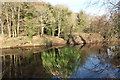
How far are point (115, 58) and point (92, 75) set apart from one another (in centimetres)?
154

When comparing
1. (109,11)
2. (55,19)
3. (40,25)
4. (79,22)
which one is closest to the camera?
(109,11)

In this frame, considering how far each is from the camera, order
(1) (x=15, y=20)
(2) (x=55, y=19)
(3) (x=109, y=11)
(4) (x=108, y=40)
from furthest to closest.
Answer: (2) (x=55, y=19), (1) (x=15, y=20), (4) (x=108, y=40), (3) (x=109, y=11)

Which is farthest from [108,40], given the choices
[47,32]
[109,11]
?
[47,32]

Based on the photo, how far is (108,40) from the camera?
96.1 inches

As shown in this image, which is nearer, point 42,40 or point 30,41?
point 30,41

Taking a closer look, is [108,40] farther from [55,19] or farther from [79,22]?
[79,22]

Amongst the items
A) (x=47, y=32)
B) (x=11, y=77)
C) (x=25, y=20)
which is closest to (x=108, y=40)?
(x=11, y=77)

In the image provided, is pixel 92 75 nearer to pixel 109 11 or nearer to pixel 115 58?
pixel 115 58

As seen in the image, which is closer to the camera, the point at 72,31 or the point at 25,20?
the point at 25,20

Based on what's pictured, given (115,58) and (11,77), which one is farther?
(115,58)

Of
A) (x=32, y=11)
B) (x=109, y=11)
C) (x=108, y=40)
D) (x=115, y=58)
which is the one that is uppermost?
(x=32, y=11)

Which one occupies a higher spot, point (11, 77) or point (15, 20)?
point (15, 20)

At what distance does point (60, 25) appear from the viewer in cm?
1738

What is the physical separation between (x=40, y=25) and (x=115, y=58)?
12.1 metres
